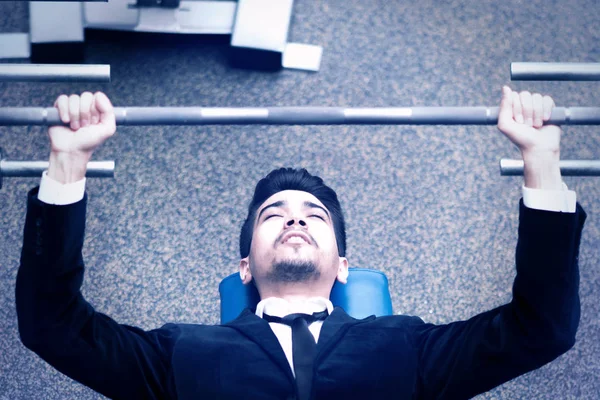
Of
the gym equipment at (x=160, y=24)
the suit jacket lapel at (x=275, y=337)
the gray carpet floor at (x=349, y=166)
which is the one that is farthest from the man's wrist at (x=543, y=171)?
the gym equipment at (x=160, y=24)

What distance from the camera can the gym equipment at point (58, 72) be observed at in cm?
97

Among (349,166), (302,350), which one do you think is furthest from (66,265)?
(349,166)

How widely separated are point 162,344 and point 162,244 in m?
0.61

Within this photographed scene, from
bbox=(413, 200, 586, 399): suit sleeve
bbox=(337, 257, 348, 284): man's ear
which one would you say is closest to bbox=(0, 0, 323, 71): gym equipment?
bbox=(337, 257, 348, 284): man's ear

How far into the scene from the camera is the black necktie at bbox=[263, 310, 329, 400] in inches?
43.3

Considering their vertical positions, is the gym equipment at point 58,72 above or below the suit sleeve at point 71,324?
above

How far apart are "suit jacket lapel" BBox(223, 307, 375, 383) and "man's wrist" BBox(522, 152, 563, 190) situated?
43 centimetres

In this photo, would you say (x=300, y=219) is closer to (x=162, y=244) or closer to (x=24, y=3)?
(x=162, y=244)

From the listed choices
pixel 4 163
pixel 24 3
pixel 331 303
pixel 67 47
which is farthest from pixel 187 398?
pixel 24 3

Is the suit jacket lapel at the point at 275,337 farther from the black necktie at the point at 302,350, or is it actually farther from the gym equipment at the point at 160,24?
the gym equipment at the point at 160,24

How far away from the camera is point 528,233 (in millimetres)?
995

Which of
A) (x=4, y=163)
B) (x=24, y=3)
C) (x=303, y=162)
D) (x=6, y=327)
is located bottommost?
(x=6, y=327)

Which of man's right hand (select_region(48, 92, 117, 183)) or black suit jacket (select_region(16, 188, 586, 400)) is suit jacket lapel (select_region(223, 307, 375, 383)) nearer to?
black suit jacket (select_region(16, 188, 586, 400))

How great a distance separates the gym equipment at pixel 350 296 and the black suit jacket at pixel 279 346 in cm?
15
